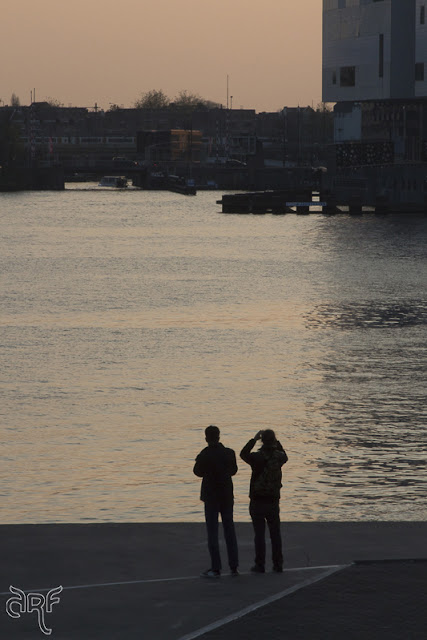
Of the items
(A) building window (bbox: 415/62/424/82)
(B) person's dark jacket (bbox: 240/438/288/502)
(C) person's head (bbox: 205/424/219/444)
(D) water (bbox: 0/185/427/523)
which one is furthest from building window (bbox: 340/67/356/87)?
(C) person's head (bbox: 205/424/219/444)

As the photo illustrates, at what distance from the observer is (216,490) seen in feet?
50.0

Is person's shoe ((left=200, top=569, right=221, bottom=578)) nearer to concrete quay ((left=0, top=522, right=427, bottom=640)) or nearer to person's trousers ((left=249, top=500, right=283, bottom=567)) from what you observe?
concrete quay ((left=0, top=522, right=427, bottom=640))

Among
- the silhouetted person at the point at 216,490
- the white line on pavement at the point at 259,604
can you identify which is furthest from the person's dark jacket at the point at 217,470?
the white line on pavement at the point at 259,604

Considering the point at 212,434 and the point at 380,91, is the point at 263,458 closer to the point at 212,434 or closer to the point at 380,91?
the point at 212,434

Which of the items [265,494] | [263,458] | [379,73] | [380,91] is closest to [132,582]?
[265,494]

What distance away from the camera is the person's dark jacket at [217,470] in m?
15.0

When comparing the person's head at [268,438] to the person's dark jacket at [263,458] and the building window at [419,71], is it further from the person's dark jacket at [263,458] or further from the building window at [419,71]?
the building window at [419,71]

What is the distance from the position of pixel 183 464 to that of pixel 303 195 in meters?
141

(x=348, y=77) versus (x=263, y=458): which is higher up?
(x=348, y=77)

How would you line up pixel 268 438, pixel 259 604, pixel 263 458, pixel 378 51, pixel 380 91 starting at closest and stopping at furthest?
pixel 259 604 → pixel 268 438 → pixel 263 458 → pixel 380 91 → pixel 378 51

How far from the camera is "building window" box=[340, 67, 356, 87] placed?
456ft

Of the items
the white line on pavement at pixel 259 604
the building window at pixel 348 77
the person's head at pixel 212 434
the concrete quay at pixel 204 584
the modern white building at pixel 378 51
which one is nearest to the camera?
the white line on pavement at pixel 259 604

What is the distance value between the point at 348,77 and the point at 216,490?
129m

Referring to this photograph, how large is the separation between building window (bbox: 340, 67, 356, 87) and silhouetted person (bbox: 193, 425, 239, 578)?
128m
